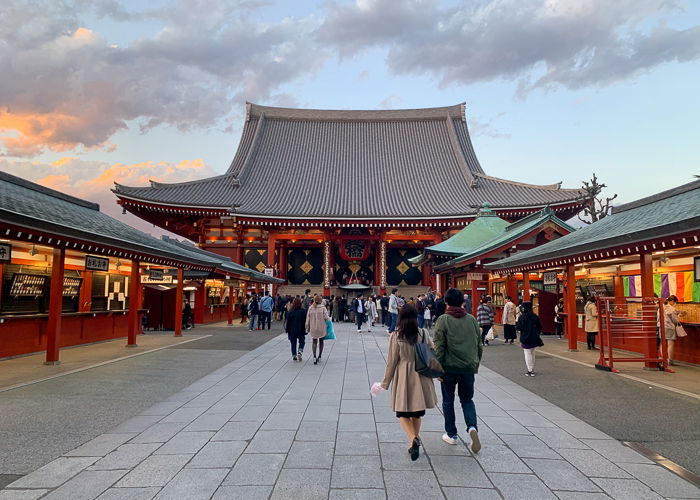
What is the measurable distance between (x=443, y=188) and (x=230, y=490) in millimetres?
29204

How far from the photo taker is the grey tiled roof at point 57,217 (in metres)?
7.96

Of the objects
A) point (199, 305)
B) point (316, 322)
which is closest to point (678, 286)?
point (316, 322)

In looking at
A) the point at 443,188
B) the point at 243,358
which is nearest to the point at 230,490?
the point at 243,358

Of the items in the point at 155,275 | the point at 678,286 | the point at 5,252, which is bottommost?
the point at 678,286

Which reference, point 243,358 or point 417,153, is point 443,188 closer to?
point 417,153

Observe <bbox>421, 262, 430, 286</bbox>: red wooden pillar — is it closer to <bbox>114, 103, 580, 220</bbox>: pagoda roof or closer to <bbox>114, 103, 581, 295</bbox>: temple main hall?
<bbox>114, 103, 581, 295</bbox>: temple main hall

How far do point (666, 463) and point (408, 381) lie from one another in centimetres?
259

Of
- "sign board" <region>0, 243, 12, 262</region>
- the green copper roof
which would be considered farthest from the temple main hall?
"sign board" <region>0, 243, 12, 262</region>

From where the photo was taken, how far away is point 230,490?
3729mm

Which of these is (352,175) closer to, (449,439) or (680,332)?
(680,332)

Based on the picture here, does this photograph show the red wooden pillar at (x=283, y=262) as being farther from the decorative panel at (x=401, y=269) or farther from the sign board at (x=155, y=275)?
the sign board at (x=155, y=275)

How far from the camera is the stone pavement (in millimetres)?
3755

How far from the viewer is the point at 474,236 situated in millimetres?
22781

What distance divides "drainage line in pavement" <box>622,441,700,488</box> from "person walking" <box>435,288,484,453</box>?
1680mm
